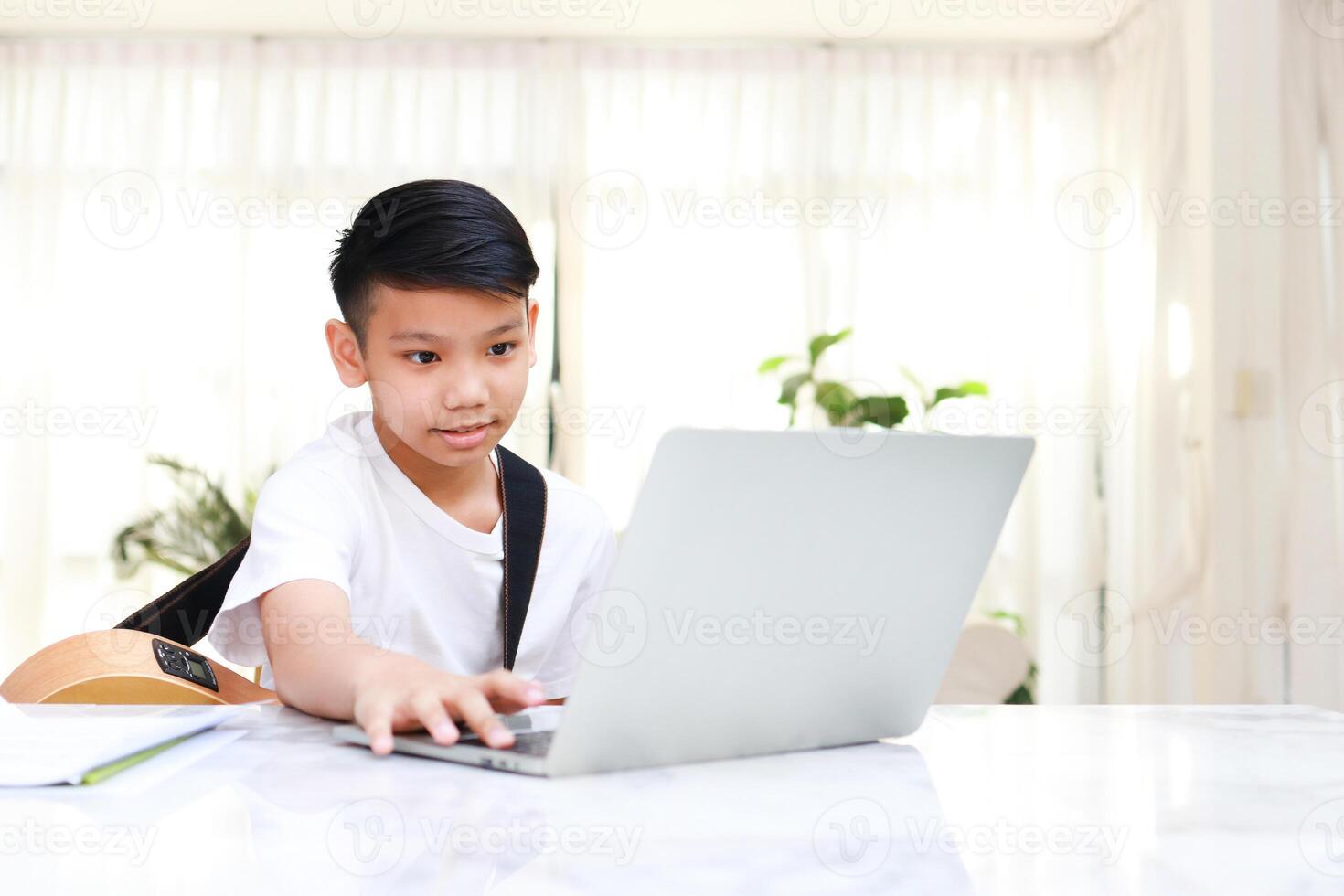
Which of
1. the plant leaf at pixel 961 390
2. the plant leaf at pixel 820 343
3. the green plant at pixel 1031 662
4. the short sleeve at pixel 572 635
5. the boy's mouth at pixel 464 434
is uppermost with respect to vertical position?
the plant leaf at pixel 820 343

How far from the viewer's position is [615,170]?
4230mm

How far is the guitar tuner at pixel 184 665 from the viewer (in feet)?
3.18

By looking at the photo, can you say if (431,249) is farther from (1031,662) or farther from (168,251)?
(168,251)

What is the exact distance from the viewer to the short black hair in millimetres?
1138

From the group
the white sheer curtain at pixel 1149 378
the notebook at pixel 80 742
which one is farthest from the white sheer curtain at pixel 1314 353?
the notebook at pixel 80 742

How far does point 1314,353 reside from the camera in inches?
122

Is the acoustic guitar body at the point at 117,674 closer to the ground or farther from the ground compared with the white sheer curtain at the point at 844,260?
closer to the ground

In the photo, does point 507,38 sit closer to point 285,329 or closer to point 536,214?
point 536,214

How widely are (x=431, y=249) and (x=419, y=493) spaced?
278 millimetres

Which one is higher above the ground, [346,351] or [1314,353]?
[1314,353]

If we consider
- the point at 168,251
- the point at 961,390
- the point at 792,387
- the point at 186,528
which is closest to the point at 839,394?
the point at 792,387

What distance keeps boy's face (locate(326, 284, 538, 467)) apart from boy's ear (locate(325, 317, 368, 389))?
0.05 metres

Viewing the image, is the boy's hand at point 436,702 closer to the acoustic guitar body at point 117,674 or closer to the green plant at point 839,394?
the acoustic guitar body at point 117,674

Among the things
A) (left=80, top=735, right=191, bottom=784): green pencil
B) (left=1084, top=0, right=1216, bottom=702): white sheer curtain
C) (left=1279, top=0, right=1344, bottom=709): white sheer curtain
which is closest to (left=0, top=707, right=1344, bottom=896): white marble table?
(left=80, top=735, right=191, bottom=784): green pencil
